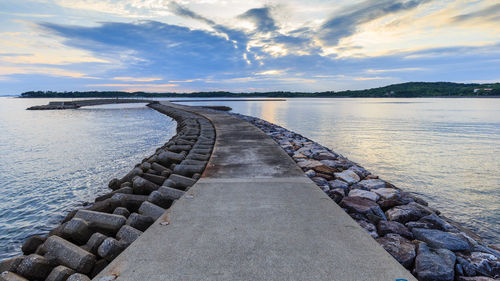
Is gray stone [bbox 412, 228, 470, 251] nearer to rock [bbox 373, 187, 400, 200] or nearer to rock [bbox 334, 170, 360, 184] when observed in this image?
rock [bbox 373, 187, 400, 200]

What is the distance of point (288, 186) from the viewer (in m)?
4.60

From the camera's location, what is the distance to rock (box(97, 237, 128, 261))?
9.00 ft

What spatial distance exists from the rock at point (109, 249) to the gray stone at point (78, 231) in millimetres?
713

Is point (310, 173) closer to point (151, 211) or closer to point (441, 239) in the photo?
point (441, 239)

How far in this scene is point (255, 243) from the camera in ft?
8.75

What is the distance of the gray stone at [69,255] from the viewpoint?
2.59 metres

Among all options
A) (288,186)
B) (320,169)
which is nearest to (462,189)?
(320,169)

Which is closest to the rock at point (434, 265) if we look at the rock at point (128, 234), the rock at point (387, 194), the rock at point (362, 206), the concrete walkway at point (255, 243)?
the concrete walkway at point (255, 243)

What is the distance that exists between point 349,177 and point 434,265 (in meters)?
3.48

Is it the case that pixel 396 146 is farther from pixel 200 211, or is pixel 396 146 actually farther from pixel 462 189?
pixel 200 211

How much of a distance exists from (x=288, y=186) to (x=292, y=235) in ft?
5.83

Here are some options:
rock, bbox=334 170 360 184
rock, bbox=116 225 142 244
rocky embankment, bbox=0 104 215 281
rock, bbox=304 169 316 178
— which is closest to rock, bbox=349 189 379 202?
rock, bbox=334 170 360 184

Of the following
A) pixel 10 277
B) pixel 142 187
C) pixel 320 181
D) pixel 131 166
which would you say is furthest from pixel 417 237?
pixel 131 166

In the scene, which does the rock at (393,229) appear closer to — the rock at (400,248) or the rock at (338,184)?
the rock at (400,248)
